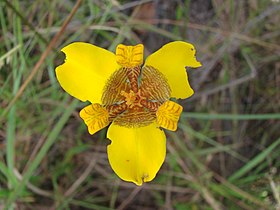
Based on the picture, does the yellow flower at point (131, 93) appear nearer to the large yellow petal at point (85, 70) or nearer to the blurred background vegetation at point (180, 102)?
the large yellow petal at point (85, 70)

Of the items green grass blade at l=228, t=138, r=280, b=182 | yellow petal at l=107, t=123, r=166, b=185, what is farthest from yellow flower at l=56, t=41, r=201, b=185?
green grass blade at l=228, t=138, r=280, b=182

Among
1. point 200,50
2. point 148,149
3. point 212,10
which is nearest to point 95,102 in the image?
point 148,149

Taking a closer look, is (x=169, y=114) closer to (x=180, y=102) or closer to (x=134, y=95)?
(x=134, y=95)

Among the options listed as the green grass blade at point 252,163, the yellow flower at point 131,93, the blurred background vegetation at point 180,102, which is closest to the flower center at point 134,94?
the yellow flower at point 131,93

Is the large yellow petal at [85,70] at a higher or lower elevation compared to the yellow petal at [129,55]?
lower

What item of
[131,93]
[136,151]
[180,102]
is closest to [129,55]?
[131,93]

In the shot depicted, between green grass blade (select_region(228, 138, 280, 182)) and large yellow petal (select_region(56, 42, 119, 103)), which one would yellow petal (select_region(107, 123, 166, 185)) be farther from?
green grass blade (select_region(228, 138, 280, 182))

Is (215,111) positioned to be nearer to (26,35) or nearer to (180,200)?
(180,200)
